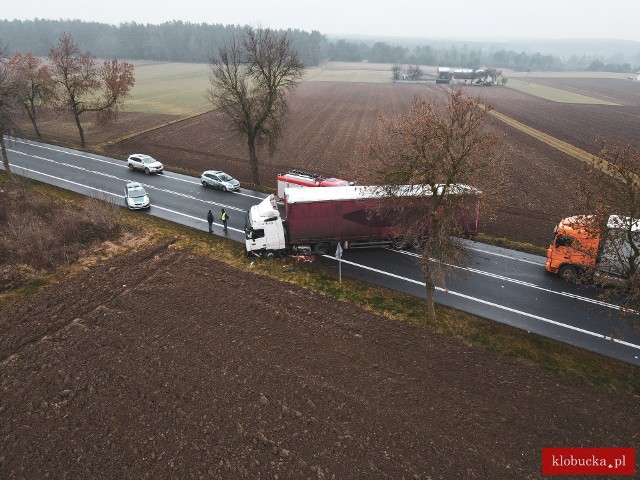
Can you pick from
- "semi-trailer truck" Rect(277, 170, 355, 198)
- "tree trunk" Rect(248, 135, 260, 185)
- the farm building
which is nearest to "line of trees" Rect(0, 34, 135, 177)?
"tree trunk" Rect(248, 135, 260, 185)

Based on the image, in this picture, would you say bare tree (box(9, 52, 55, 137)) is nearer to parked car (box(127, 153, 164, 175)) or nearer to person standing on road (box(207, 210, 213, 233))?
parked car (box(127, 153, 164, 175))

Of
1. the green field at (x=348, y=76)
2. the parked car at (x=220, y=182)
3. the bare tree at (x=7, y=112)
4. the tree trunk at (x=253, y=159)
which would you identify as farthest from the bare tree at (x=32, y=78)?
the green field at (x=348, y=76)

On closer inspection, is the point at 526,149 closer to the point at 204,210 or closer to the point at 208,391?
the point at 204,210

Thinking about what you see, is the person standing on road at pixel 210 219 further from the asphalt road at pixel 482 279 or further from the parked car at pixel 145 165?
the parked car at pixel 145 165

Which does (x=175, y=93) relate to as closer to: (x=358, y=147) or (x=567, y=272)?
(x=358, y=147)

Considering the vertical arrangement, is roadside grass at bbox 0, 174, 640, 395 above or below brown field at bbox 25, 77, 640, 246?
below
